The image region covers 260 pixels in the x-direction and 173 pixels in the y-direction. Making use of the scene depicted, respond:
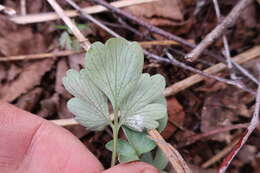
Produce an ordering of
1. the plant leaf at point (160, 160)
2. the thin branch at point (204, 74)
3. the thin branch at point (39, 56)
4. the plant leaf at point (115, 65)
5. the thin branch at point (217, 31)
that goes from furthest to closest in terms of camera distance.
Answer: the thin branch at point (39, 56), the thin branch at point (204, 74), the thin branch at point (217, 31), the plant leaf at point (160, 160), the plant leaf at point (115, 65)

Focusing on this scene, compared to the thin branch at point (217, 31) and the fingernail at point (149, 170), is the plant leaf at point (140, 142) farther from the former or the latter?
the thin branch at point (217, 31)

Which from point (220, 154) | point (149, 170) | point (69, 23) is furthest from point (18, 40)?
point (220, 154)

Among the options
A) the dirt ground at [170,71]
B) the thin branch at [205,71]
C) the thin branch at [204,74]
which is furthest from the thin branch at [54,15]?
the thin branch at [205,71]

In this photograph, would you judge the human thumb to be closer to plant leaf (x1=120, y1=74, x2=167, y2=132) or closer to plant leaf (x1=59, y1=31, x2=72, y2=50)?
plant leaf (x1=120, y1=74, x2=167, y2=132)

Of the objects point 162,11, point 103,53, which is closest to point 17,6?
point 162,11

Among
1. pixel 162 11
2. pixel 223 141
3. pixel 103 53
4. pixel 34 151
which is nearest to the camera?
pixel 103 53

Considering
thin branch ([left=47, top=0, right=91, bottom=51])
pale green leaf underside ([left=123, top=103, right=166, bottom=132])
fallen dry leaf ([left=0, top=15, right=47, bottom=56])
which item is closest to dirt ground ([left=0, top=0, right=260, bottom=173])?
fallen dry leaf ([left=0, top=15, right=47, bottom=56])

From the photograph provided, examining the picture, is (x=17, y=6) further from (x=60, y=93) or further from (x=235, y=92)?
(x=235, y=92)

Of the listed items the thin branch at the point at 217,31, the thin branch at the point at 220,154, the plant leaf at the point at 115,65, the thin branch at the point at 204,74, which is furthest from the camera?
the thin branch at the point at 220,154
